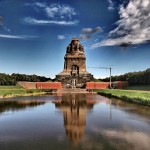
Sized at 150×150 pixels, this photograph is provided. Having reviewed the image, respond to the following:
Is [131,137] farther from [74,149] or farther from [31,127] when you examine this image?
[31,127]

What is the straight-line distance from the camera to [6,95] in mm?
41969

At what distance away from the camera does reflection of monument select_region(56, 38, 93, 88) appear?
3472 inches

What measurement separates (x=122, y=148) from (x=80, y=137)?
2.39m

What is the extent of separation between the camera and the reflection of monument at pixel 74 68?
88.2m

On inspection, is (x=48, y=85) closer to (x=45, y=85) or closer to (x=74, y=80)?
(x=45, y=85)

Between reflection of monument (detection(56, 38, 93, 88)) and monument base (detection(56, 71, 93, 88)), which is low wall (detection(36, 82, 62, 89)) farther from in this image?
reflection of monument (detection(56, 38, 93, 88))

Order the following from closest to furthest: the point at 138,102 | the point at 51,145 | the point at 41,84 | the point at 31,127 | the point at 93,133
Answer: the point at 51,145 < the point at 93,133 < the point at 31,127 < the point at 138,102 < the point at 41,84

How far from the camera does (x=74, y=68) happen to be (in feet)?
314

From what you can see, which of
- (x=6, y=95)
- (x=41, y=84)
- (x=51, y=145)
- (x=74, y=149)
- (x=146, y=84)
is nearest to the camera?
(x=74, y=149)

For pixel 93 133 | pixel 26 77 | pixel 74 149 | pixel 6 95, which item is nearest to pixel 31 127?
pixel 93 133

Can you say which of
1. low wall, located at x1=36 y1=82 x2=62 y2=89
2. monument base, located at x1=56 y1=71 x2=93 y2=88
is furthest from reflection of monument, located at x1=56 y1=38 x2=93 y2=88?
low wall, located at x1=36 y1=82 x2=62 y2=89

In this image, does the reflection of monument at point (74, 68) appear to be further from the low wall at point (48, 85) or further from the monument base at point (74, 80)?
the low wall at point (48, 85)

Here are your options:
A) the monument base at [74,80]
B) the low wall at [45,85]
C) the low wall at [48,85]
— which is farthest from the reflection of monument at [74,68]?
the low wall at [45,85]

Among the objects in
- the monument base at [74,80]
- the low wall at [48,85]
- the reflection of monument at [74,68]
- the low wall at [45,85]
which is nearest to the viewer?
the low wall at [45,85]
